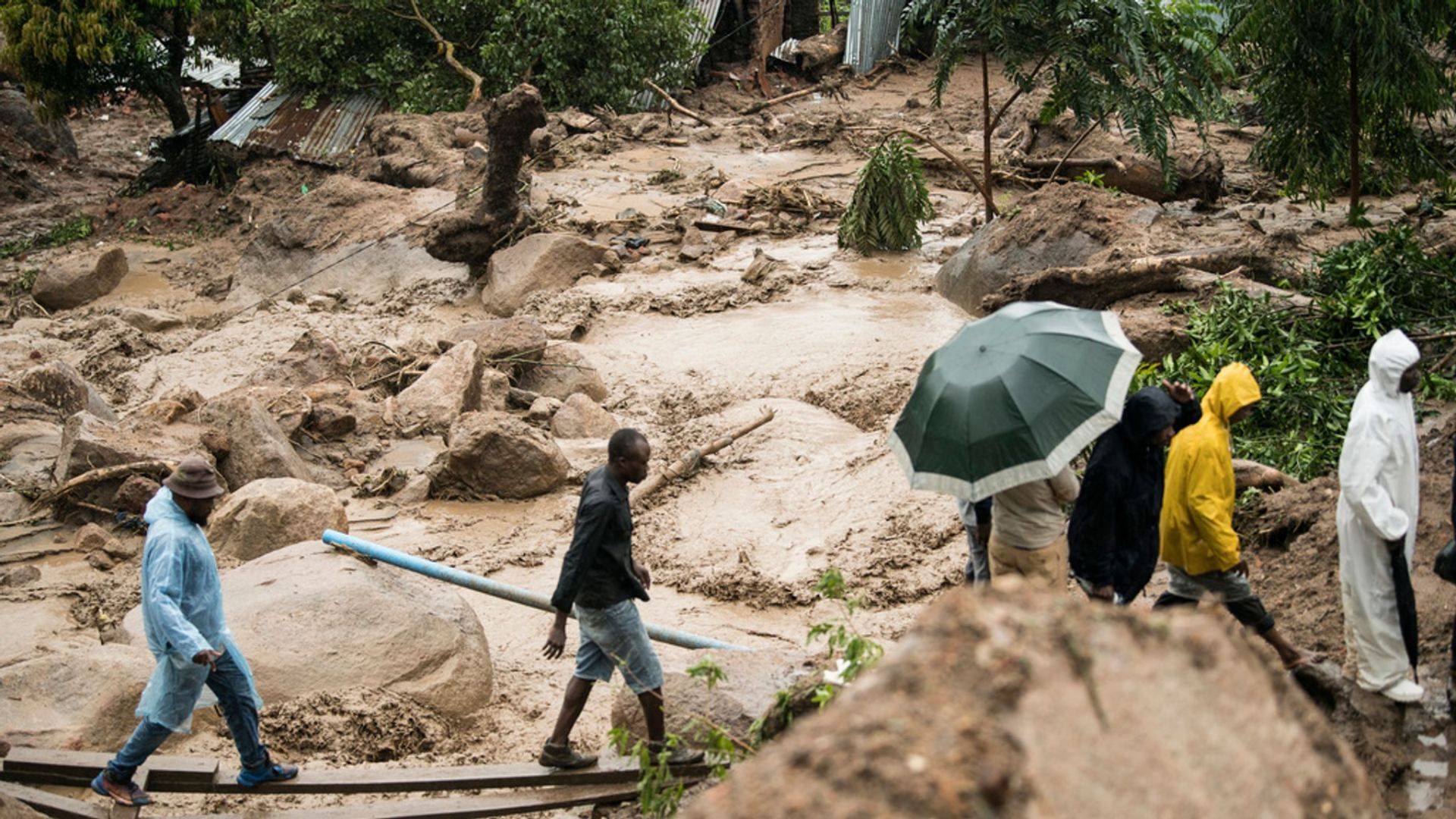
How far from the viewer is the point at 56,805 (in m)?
5.10

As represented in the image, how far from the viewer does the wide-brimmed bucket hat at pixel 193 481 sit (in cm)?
495

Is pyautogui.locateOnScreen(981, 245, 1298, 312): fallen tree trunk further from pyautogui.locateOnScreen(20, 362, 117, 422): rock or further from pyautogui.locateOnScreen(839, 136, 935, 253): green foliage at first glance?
pyautogui.locateOnScreen(20, 362, 117, 422): rock

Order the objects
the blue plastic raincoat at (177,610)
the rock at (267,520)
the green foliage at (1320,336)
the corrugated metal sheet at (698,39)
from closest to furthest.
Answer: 1. the blue plastic raincoat at (177,610)
2. the green foliage at (1320,336)
3. the rock at (267,520)
4. the corrugated metal sheet at (698,39)

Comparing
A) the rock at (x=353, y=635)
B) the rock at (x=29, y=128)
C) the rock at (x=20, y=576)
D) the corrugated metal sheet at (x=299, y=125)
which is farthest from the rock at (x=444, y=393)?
the rock at (x=29, y=128)

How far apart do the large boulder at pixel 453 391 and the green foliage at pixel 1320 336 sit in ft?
19.7

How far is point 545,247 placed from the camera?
49.0 feet

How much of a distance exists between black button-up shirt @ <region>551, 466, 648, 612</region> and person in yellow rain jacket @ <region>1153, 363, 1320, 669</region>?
2.15 m

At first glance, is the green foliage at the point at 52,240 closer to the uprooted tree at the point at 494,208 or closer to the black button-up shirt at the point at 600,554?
the uprooted tree at the point at 494,208

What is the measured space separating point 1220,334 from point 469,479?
558 centimetres

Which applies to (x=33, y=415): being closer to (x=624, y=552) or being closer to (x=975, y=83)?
(x=624, y=552)

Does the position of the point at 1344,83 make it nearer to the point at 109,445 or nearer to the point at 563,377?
the point at 563,377

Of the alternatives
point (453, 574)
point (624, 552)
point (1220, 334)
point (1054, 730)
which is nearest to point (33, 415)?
point (453, 574)

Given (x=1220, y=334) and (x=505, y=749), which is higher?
(x=1220, y=334)

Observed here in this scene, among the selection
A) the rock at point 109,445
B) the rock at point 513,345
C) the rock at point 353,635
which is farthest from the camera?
the rock at point 513,345
